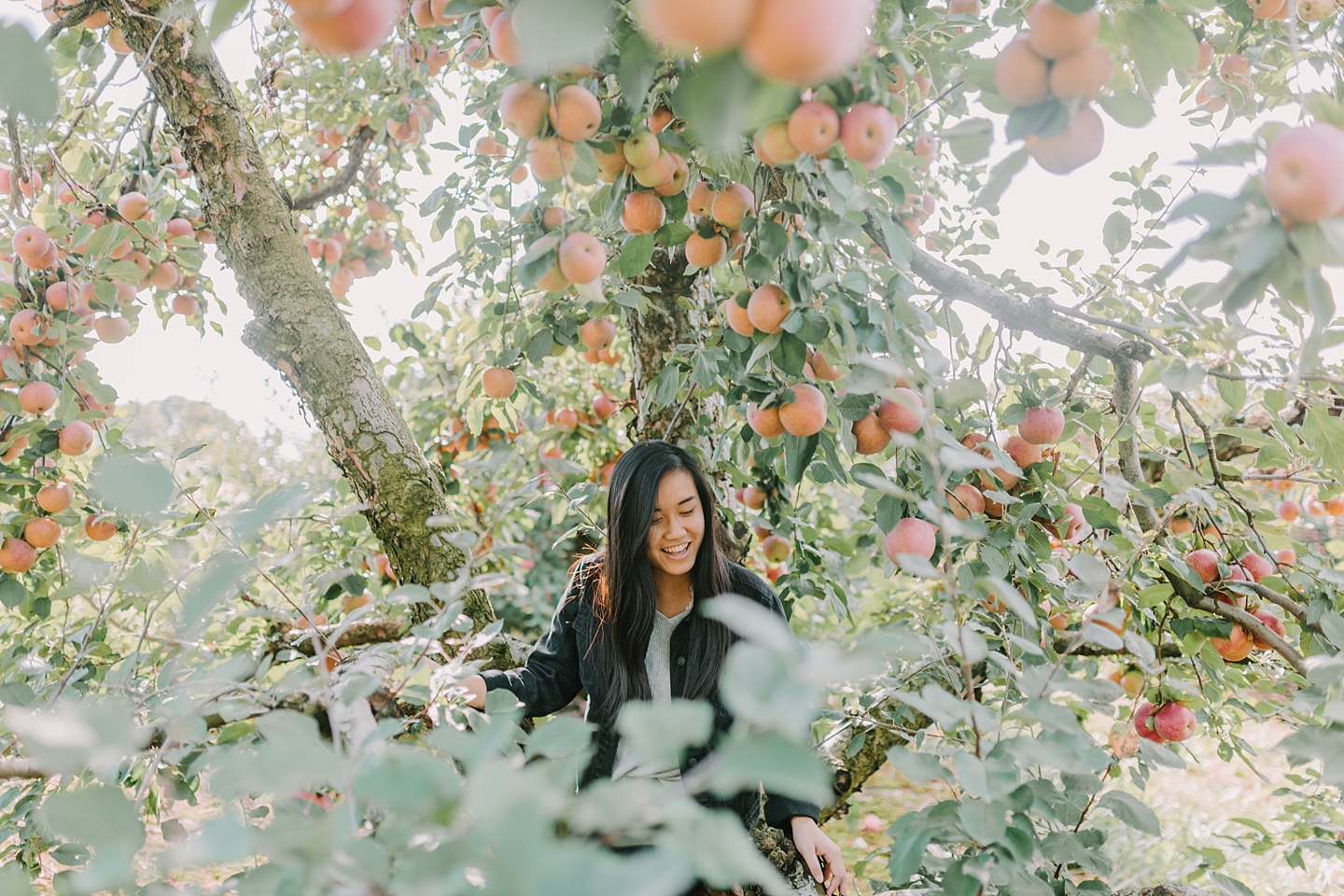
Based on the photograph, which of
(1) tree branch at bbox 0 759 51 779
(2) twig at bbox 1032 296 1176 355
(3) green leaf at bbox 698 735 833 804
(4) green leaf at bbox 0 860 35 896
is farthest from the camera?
(2) twig at bbox 1032 296 1176 355

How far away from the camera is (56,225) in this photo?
151cm

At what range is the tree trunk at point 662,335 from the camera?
1.94 metres

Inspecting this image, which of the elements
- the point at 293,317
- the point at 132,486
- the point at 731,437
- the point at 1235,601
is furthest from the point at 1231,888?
the point at 293,317

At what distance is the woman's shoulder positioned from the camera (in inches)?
61.3

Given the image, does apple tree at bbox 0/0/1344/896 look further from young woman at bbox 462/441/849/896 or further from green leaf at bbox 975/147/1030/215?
young woman at bbox 462/441/849/896

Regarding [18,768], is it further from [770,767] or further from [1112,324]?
[1112,324]

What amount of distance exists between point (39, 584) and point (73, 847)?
2.41 ft

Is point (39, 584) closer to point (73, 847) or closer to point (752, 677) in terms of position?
point (73, 847)

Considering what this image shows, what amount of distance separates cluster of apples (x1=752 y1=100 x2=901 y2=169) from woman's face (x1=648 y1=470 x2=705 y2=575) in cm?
81

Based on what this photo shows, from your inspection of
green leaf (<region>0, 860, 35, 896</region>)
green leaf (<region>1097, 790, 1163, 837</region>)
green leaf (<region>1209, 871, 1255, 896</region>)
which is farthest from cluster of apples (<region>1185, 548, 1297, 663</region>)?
green leaf (<region>0, 860, 35, 896</region>)

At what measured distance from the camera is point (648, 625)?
4.99 ft

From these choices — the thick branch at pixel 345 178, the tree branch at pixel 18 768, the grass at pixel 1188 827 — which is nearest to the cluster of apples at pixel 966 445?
the tree branch at pixel 18 768

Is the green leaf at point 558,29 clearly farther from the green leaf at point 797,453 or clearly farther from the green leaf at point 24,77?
the green leaf at point 797,453

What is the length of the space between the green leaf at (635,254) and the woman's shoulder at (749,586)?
0.73 meters
